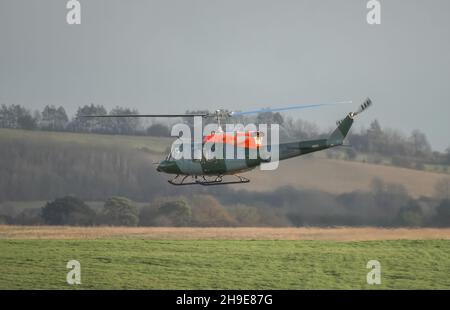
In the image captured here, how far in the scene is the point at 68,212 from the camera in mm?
43281

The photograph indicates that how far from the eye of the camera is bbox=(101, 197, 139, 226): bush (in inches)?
1667

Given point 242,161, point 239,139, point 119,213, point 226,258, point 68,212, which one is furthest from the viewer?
point 68,212

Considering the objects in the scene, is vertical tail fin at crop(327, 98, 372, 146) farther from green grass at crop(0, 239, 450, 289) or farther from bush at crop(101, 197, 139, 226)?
bush at crop(101, 197, 139, 226)

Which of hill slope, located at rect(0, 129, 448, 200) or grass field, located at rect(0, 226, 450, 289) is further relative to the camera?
hill slope, located at rect(0, 129, 448, 200)

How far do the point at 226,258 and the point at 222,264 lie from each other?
950mm

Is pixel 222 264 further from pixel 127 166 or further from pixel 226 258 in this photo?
pixel 127 166

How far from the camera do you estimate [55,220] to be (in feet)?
141

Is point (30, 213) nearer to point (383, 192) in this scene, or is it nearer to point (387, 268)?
point (383, 192)

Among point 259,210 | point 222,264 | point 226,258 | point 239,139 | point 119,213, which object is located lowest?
point 222,264

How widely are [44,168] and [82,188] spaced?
8.74 feet

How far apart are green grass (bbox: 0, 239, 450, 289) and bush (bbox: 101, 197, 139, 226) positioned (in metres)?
7.67

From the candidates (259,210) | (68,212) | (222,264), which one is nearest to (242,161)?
(222,264)

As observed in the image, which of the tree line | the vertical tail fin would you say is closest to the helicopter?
the vertical tail fin

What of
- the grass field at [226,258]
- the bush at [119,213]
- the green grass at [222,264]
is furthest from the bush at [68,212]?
the green grass at [222,264]
